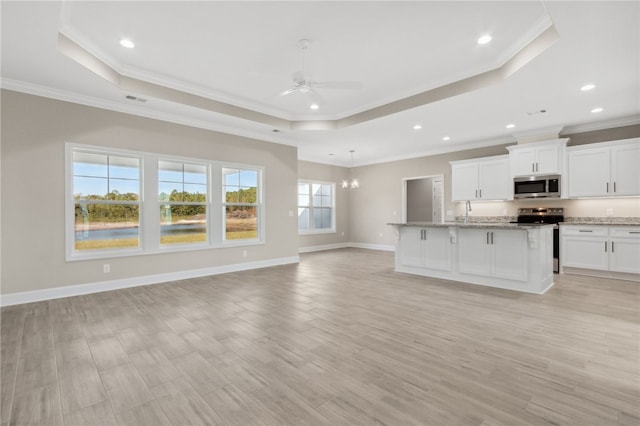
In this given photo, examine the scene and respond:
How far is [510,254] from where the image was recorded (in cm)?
447

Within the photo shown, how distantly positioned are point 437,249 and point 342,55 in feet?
11.8

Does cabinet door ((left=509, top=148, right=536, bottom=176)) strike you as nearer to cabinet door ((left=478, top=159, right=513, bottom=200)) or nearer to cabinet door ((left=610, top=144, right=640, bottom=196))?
cabinet door ((left=478, top=159, right=513, bottom=200))

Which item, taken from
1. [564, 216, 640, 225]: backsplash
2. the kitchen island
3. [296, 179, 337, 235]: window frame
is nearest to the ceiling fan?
the kitchen island

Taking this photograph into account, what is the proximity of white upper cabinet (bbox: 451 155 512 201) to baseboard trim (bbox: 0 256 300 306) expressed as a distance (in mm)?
5065

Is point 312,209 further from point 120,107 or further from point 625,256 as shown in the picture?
point 625,256

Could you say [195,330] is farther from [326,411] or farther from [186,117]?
[186,117]

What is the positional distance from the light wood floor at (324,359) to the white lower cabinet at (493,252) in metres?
0.46

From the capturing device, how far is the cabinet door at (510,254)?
171 inches

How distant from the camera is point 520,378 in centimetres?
209

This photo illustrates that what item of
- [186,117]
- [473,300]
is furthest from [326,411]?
[186,117]

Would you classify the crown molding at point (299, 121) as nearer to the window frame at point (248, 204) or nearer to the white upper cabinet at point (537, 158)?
the window frame at point (248, 204)

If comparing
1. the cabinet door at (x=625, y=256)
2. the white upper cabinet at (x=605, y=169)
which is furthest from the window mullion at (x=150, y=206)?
the cabinet door at (x=625, y=256)

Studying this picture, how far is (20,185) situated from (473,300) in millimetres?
6239

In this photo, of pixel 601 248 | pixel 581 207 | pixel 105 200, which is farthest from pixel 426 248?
pixel 105 200
